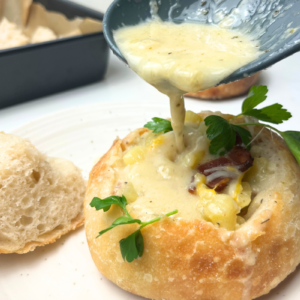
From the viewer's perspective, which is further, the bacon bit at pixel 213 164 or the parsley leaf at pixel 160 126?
the parsley leaf at pixel 160 126

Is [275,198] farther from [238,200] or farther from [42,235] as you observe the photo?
→ [42,235]

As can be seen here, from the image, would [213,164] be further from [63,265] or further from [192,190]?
[63,265]

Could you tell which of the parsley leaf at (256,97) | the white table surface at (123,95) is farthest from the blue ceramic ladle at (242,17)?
the white table surface at (123,95)

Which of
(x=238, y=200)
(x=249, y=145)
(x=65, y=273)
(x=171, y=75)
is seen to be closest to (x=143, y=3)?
(x=171, y=75)

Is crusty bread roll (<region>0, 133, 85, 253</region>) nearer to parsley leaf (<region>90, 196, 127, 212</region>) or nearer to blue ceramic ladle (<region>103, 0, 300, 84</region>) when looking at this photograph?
parsley leaf (<region>90, 196, 127, 212</region>)

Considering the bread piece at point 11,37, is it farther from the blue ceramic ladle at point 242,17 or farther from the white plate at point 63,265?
the blue ceramic ladle at point 242,17

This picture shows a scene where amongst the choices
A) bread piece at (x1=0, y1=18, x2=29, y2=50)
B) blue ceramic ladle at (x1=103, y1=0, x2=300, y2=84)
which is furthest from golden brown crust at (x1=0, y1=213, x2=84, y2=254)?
bread piece at (x1=0, y1=18, x2=29, y2=50)
